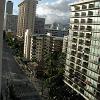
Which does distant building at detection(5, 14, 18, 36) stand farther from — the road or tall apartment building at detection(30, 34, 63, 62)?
the road

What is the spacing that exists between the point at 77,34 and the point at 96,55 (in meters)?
5.97

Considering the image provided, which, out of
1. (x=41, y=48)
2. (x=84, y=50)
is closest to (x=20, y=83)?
(x=84, y=50)

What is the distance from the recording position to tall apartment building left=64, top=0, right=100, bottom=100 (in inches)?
A: 1105

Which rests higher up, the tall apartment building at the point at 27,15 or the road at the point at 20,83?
the tall apartment building at the point at 27,15

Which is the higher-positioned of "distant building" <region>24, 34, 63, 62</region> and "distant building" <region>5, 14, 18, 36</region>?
"distant building" <region>5, 14, 18, 36</region>

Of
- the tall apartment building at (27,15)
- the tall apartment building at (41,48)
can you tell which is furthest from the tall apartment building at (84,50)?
the tall apartment building at (27,15)

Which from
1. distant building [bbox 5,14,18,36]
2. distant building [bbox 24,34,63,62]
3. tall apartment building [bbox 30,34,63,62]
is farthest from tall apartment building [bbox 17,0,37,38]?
tall apartment building [bbox 30,34,63,62]

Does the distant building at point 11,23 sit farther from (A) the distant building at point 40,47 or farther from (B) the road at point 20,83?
(B) the road at point 20,83

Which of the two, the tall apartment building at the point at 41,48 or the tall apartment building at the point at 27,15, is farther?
the tall apartment building at the point at 27,15

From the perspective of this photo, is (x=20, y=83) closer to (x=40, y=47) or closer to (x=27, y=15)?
(x=40, y=47)

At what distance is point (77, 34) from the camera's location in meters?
33.5

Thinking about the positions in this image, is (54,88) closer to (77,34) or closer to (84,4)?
(77,34)

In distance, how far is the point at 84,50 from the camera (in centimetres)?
3089

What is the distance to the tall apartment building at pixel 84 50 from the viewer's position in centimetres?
2808
